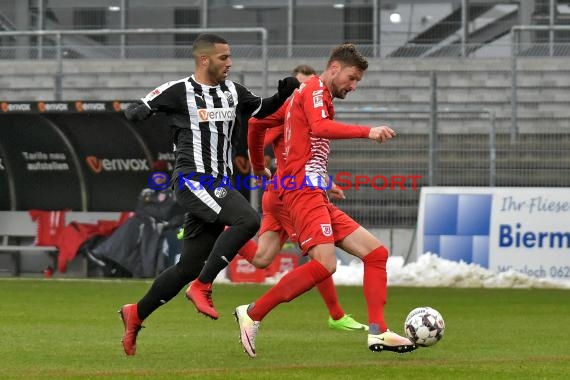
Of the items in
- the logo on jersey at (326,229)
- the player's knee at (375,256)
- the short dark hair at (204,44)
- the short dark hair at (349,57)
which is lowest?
the player's knee at (375,256)

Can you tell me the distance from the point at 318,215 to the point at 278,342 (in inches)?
58.9

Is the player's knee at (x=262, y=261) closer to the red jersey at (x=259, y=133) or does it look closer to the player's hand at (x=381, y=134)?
the red jersey at (x=259, y=133)

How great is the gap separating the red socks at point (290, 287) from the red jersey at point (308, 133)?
1.99 ft

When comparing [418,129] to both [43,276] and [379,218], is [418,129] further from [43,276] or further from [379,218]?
[43,276]

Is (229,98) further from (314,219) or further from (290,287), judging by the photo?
(290,287)

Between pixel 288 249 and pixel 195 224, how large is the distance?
10.9 metres

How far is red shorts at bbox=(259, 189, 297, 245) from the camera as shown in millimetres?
10688

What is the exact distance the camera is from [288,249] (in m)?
19.9

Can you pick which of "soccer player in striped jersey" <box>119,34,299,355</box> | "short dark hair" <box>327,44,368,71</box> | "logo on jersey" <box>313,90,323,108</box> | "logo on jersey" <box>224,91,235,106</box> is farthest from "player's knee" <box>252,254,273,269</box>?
"short dark hair" <box>327,44,368,71</box>

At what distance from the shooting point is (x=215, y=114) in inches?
356

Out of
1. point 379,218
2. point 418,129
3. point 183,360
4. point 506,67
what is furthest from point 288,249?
point 183,360

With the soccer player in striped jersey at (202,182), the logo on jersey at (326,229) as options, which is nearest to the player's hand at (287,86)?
the soccer player in striped jersey at (202,182)

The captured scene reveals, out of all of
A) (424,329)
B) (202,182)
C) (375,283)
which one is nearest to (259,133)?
(202,182)

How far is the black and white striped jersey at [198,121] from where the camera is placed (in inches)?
354
